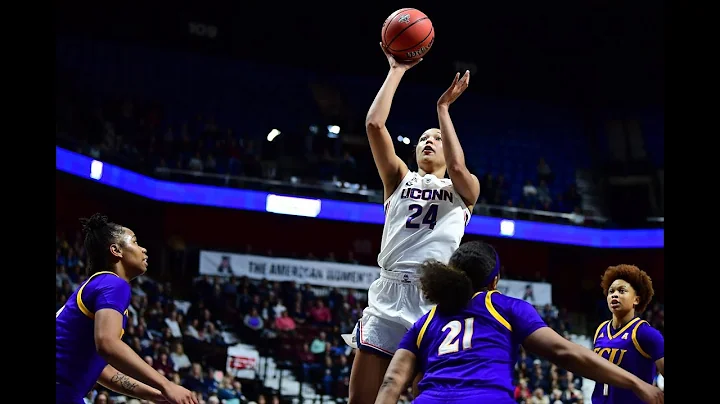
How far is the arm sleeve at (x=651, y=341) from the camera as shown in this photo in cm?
581

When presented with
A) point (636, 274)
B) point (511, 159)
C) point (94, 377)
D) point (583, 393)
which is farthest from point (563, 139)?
point (94, 377)

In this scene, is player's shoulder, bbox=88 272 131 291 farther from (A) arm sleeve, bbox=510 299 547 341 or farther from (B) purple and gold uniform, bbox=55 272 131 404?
(A) arm sleeve, bbox=510 299 547 341

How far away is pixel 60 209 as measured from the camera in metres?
17.9

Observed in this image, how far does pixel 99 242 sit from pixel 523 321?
7.76 feet

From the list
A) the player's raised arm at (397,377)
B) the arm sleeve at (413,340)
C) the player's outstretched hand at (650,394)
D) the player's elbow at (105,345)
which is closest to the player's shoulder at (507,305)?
the arm sleeve at (413,340)

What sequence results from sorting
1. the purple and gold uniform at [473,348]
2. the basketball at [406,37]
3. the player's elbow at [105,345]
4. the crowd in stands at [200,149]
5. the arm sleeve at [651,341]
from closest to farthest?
the purple and gold uniform at [473,348] < the player's elbow at [105,345] < the basketball at [406,37] < the arm sleeve at [651,341] < the crowd in stands at [200,149]

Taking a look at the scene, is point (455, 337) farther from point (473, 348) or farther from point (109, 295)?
point (109, 295)

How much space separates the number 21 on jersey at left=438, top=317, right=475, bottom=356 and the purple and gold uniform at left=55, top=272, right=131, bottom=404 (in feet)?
5.36

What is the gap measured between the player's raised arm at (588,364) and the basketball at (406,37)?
2177mm

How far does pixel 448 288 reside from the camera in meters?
3.94

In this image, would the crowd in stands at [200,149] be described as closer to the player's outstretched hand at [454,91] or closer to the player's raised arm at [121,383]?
the player's raised arm at [121,383]

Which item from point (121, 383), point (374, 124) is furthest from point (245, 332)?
point (374, 124)

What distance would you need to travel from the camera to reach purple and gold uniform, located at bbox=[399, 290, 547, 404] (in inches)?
146

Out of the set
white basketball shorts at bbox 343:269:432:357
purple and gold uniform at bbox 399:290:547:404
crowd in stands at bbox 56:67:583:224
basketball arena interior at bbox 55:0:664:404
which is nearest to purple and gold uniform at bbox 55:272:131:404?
white basketball shorts at bbox 343:269:432:357
